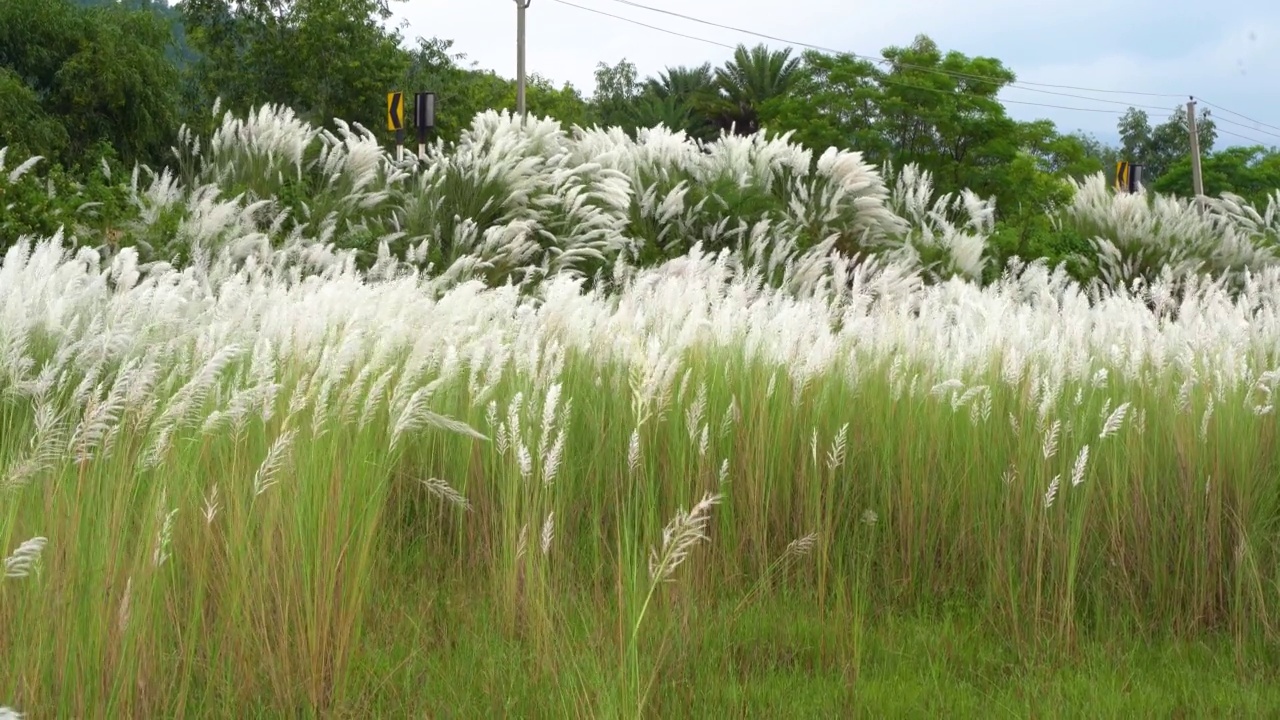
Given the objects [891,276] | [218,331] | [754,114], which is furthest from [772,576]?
[754,114]

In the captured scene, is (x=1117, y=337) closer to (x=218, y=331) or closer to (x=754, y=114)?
(x=218, y=331)

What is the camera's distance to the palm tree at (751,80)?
48406mm

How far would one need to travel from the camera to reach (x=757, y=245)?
8.55 metres

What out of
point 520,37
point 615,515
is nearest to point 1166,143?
point 520,37

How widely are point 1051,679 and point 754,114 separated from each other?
159 ft

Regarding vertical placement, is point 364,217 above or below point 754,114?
below

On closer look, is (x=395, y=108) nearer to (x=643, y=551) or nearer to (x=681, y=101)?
(x=643, y=551)

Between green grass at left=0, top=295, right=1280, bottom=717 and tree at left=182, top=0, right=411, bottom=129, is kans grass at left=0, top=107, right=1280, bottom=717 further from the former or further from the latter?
tree at left=182, top=0, right=411, bottom=129

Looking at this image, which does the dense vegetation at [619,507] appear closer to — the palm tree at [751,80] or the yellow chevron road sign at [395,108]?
the yellow chevron road sign at [395,108]

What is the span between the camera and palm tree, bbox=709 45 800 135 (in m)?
48.4

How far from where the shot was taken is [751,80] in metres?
48.8

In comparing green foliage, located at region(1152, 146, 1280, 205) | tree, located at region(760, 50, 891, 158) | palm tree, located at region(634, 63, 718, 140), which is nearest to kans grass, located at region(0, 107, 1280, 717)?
tree, located at region(760, 50, 891, 158)

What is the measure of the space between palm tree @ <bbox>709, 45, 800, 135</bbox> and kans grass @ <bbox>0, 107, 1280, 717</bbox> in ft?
147

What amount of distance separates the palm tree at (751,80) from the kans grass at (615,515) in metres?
44.8
